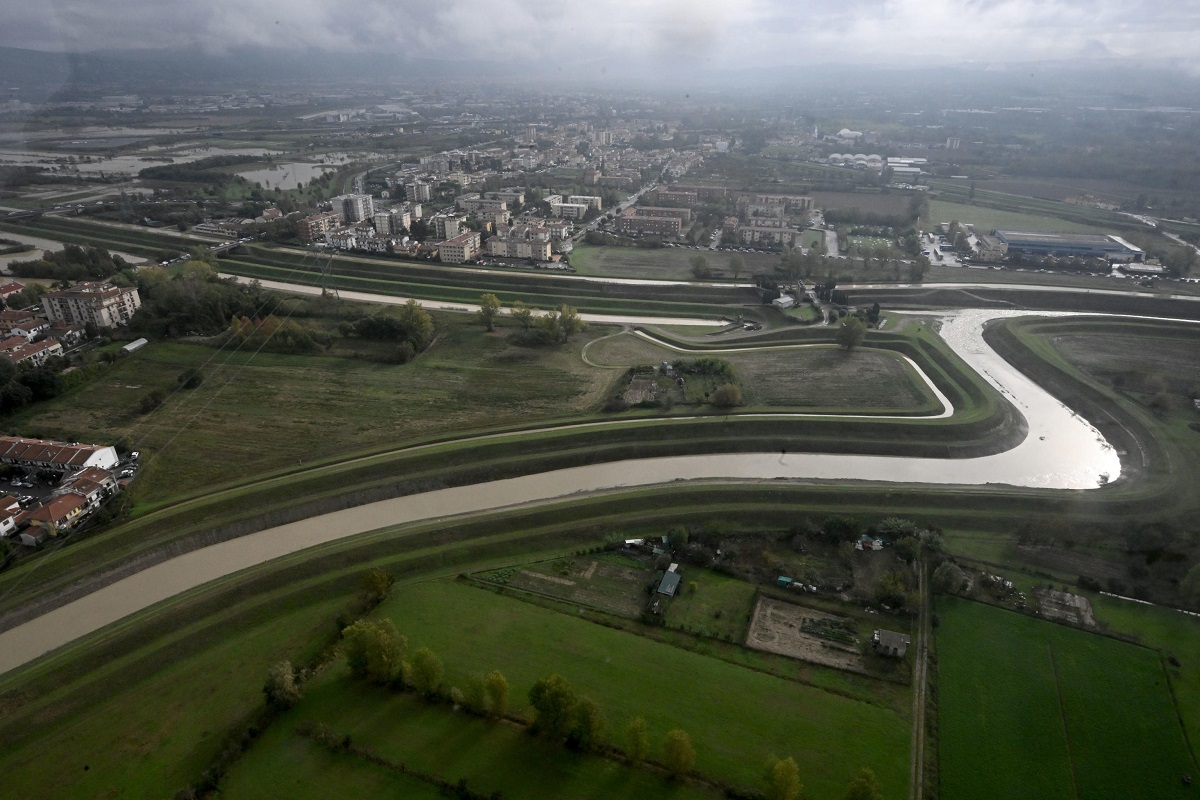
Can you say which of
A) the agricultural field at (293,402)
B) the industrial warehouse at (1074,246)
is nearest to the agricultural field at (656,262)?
the agricultural field at (293,402)

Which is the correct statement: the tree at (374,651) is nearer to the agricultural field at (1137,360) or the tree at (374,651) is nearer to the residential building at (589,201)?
the agricultural field at (1137,360)

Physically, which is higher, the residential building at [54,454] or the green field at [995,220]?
the green field at [995,220]

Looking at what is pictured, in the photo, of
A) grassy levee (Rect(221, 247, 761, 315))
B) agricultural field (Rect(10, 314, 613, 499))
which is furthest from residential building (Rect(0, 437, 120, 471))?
grassy levee (Rect(221, 247, 761, 315))

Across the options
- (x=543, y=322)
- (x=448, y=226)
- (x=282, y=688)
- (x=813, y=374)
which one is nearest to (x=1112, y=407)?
A: (x=813, y=374)

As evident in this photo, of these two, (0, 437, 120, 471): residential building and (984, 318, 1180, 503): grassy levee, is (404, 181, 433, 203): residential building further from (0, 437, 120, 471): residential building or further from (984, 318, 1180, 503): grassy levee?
(984, 318, 1180, 503): grassy levee

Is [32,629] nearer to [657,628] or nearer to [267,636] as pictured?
[267,636]

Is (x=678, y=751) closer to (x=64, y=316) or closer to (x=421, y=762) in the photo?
(x=421, y=762)

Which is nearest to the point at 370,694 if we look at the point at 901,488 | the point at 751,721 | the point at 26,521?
the point at 751,721
